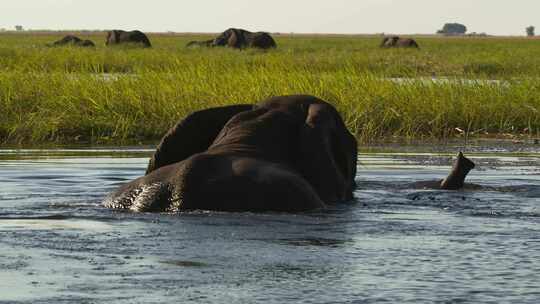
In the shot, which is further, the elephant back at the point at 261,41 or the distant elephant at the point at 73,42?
the distant elephant at the point at 73,42

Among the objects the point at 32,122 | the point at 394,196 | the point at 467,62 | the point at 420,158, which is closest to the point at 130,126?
the point at 32,122

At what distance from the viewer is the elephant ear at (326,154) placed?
8531 millimetres

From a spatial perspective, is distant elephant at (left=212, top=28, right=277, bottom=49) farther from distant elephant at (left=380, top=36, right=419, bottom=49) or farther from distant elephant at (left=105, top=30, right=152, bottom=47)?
distant elephant at (left=380, top=36, right=419, bottom=49)

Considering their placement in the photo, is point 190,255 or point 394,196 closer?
point 190,255

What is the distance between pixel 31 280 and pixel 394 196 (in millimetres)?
3926

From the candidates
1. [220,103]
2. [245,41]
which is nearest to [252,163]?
[220,103]

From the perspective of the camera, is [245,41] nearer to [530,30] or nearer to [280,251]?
[280,251]

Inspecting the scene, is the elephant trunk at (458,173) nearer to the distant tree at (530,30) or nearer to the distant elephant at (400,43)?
the distant elephant at (400,43)

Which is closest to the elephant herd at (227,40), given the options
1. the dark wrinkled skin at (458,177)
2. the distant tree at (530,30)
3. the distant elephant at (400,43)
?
the distant elephant at (400,43)

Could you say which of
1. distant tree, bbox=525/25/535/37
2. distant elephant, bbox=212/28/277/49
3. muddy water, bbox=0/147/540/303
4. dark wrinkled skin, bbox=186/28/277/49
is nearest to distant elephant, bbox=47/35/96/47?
dark wrinkled skin, bbox=186/28/277/49

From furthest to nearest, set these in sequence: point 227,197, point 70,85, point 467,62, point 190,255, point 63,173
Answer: point 467,62, point 70,85, point 63,173, point 227,197, point 190,255

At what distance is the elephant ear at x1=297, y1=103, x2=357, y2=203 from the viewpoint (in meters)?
8.53

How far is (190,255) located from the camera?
6.61m

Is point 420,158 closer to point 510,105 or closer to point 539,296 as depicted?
point 510,105
